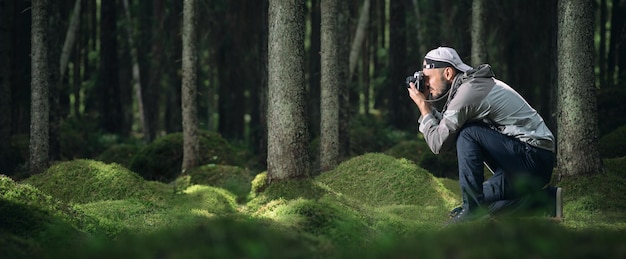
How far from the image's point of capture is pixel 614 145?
1590 cm

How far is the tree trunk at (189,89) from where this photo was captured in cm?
1612

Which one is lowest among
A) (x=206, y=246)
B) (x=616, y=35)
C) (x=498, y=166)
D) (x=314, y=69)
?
(x=206, y=246)

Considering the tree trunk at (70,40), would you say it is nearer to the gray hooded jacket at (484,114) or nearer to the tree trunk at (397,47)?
the tree trunk at (397,47)

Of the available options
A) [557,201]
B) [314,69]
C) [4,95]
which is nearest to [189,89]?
[4,95]

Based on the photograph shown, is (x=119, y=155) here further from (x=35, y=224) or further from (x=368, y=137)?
(x=35, y=224)

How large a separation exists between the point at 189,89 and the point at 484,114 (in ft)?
29.5

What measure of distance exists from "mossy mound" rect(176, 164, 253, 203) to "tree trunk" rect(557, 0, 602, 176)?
5.54m

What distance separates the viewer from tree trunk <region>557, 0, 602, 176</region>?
37.2 ft

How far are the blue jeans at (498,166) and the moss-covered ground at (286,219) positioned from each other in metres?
0.35

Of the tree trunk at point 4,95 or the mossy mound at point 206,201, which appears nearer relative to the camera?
the mossy mound at point 206,201

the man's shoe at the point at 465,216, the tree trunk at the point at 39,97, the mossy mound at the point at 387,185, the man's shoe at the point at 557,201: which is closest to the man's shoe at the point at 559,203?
the man's shoe at the point at 557,201

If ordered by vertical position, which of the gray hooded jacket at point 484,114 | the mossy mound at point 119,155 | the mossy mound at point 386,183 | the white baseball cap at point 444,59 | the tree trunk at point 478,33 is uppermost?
the tree trunk at point 478,33

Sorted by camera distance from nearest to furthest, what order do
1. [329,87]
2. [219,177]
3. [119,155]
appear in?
[329,87] → [219,177] → [119,155]

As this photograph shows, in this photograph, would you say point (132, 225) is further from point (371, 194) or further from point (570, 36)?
point (570, 36)
